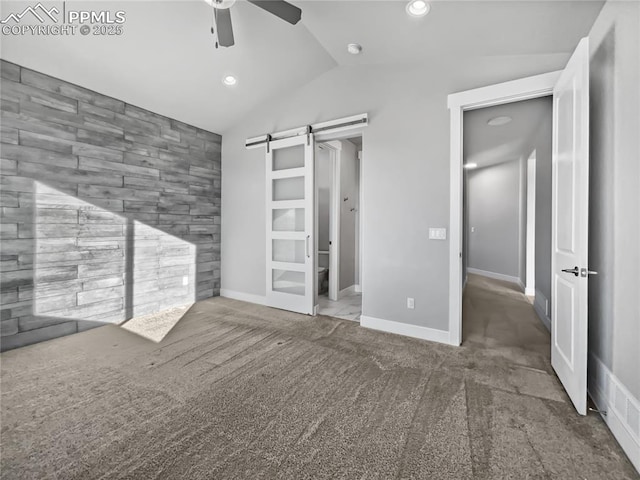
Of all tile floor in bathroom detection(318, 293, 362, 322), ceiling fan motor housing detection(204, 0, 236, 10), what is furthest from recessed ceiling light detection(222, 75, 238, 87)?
tile floor in bathroom detection(318, 293, 362, 322)

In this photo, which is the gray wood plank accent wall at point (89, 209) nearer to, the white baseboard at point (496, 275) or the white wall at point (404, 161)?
the white wall at point (404, 161)

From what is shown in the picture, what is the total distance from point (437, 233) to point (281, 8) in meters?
2.31

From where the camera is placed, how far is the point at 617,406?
5.25ft

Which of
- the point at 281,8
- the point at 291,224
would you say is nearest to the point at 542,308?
the point at 291,224

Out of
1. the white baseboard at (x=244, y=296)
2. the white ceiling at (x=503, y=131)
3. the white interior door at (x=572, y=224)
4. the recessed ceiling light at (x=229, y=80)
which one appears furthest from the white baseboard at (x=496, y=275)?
the recessed ceiling light at (x=229, y=80)

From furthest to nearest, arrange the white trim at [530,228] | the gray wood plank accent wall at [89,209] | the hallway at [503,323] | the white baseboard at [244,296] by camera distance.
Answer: the white trim at [530,228] → the white baseboard at [244,296] → the hallway at [503,323] → the gray wood plank accent wall at [89,209]

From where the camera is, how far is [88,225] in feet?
10.4

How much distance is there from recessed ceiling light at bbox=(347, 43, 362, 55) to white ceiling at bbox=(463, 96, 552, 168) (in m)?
1.45

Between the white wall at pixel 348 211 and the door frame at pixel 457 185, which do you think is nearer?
the door frame at pixel 457 185

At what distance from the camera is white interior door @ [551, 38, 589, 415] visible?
1754 millimetres

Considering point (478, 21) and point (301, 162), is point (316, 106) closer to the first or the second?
point (301, 162)

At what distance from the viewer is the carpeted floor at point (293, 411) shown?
140cm

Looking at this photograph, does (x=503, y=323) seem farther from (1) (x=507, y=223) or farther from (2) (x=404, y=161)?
(1) (x=507, y=223)

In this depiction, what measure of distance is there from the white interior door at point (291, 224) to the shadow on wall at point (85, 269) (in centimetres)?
133
